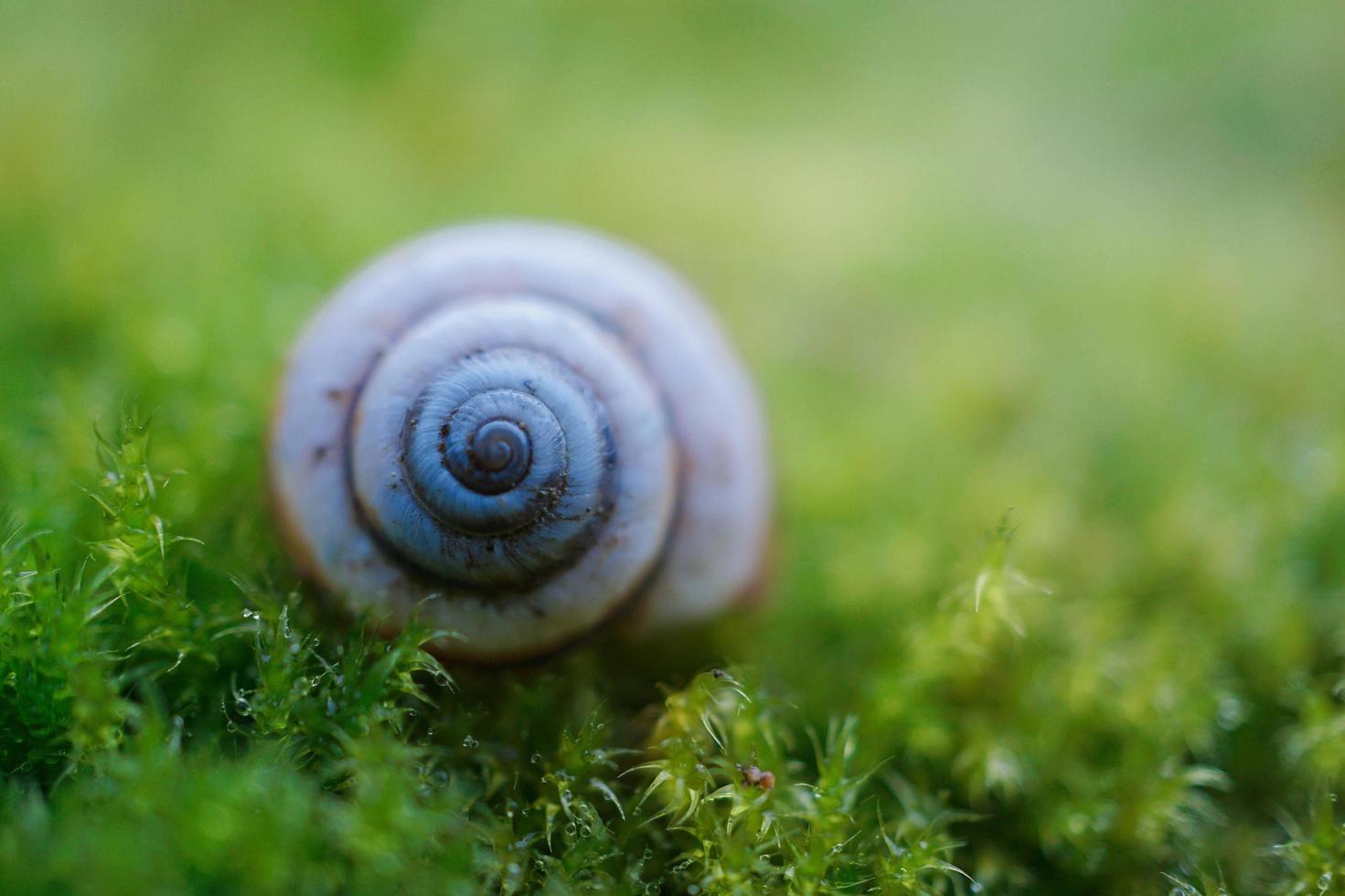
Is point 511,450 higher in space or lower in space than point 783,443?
lower

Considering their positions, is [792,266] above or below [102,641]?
above

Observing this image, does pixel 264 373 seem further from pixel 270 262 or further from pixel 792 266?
pixel 792 266

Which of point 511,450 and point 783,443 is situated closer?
point 511,450

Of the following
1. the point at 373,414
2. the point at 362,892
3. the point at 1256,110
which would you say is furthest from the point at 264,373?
the point at 1256,110
